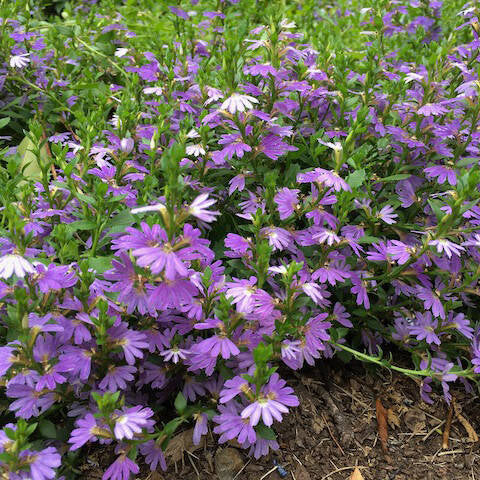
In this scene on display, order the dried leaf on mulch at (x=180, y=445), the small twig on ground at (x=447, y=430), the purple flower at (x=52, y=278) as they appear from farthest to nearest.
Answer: the small twig on ground at (x=447, y=430)
the dried leaf on mulch at (x=180, y=445)
the purple flower at (x=52, y=278)

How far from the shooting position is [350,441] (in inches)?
80.0

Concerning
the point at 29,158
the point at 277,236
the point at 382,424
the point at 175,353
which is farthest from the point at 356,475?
the point at 29,158

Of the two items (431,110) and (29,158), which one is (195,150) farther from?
(29,158)

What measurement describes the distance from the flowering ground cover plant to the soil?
0.31 feet

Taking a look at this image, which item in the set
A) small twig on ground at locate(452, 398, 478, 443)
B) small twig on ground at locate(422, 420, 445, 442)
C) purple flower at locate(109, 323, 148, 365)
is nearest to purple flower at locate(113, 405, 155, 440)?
purple flower at locate(109, 323, 148, 365)

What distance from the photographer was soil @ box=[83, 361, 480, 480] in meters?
1.84

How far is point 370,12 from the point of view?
335cm

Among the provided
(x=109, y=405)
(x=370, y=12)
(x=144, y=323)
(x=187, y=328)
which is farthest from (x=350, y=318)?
(x=370, y=12)

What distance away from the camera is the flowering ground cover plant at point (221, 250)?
156 cm

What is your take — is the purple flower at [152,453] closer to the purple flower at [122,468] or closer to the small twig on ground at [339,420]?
the purple flower at [122,468]

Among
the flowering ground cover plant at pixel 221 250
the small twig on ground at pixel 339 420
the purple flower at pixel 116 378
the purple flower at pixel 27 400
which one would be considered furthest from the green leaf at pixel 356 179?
the purple flower at pixel 27 400

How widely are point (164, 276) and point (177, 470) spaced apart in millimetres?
775

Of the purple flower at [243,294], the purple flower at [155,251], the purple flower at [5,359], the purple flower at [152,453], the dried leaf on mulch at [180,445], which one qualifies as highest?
the purple flower at [155,251]

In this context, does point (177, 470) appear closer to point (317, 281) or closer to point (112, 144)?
point (317, 281)
